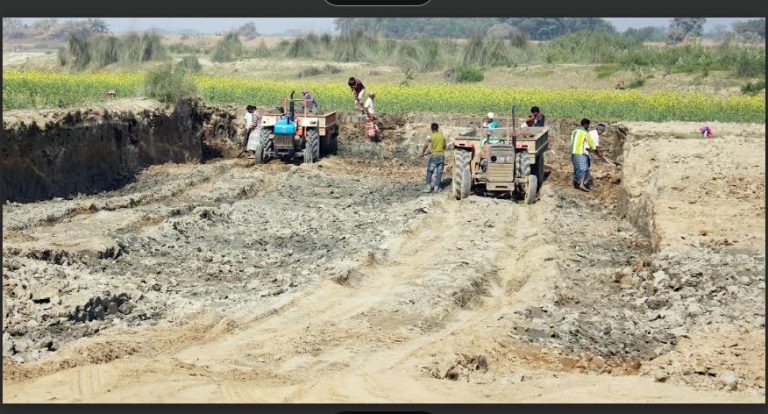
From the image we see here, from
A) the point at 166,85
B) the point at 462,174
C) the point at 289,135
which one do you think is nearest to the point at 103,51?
the point at 166,85

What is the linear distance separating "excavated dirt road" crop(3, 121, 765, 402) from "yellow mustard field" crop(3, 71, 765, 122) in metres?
7.67

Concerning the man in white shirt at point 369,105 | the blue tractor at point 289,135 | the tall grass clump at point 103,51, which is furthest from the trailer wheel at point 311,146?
the tall grass clump at point 103,51

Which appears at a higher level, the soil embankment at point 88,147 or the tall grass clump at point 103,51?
the tall grass clump at point 103,51

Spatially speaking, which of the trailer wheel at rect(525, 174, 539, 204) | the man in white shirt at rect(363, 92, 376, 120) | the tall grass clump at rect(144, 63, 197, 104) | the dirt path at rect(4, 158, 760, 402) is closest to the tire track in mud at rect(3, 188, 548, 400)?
the dirt path at rect(4, 158, 760, 402)

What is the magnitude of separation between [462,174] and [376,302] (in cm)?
833

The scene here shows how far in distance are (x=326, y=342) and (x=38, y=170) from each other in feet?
40.7

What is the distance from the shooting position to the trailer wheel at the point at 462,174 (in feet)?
67.2

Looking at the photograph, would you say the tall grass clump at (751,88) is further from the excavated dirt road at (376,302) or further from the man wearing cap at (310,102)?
the man wearing cap at (310,102)

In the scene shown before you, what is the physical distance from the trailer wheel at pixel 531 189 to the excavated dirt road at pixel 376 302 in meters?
0.35

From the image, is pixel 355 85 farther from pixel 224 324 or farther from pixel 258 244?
pixel 224 324

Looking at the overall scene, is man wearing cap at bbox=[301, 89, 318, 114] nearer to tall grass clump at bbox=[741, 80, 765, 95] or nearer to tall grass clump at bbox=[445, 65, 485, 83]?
tall grass clump at bbox=[741, 80, 765, 95]

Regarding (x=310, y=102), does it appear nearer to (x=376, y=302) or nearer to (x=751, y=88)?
(x=751, y=88)

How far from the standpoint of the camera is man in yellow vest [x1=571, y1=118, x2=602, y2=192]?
2172cm
